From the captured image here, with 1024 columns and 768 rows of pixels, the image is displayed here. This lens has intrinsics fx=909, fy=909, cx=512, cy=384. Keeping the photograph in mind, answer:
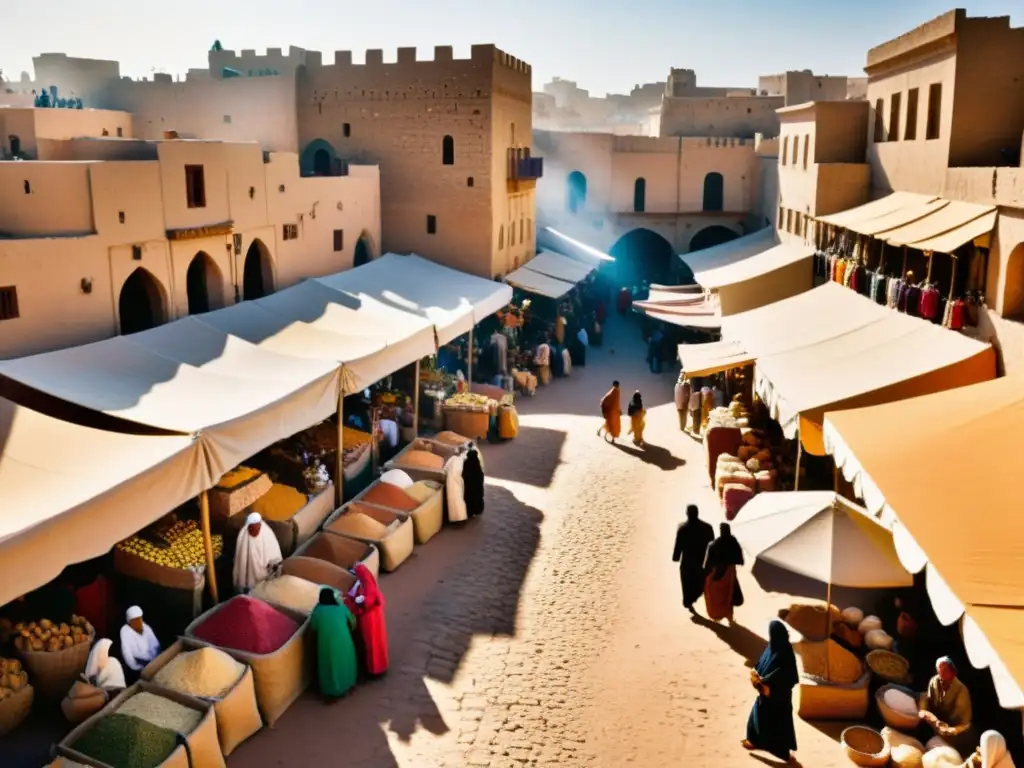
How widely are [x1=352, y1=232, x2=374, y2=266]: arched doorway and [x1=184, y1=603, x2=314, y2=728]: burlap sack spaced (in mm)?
12770

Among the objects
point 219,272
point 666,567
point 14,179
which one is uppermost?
point 14,179

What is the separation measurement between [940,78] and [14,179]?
1184 cm

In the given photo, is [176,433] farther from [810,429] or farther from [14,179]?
[810,429]

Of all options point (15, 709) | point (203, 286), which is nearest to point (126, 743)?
point (15, 709)

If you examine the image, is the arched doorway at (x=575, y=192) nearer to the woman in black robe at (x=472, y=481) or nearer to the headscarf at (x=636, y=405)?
the headscarf at (x=636, y=405)

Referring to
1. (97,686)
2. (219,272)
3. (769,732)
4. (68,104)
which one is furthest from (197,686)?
(68,104)

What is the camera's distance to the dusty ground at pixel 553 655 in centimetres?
737

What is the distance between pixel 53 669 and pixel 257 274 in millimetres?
9164

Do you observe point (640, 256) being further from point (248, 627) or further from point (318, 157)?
point (248, 627)

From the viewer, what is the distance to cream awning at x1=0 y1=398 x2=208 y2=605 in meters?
6.35

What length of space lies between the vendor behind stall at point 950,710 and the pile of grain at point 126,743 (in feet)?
18.6

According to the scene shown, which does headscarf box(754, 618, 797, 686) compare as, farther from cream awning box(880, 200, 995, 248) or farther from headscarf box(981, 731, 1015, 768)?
cream awning box(880, 200, 995, 248)

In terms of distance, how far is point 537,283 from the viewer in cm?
2188

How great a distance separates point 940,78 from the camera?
40.2 feet
